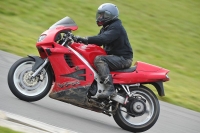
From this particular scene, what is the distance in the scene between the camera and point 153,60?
55.1 ft

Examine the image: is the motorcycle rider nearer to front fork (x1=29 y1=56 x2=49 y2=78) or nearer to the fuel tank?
the fuel tank

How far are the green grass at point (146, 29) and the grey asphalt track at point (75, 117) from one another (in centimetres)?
227

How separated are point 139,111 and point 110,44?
115cm

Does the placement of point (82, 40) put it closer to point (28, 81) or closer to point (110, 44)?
point (110, 44)

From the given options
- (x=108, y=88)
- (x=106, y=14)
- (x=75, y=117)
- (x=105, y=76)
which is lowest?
(x=75, y=117)

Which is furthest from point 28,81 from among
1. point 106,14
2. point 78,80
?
point 106,14

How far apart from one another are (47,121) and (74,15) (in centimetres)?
1237

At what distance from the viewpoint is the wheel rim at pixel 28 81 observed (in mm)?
7855

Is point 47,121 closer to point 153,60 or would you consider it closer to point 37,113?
point 37,113

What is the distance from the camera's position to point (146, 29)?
65.5ft

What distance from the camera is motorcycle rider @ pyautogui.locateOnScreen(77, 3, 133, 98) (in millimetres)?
7930

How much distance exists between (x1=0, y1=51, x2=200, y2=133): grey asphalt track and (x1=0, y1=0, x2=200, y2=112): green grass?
7.46 ft

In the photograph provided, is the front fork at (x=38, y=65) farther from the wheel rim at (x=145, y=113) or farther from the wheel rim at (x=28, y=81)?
the wheel rim at (x=145, y=113)

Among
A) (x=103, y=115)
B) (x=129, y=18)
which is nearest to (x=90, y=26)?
(x=129, y=18)
